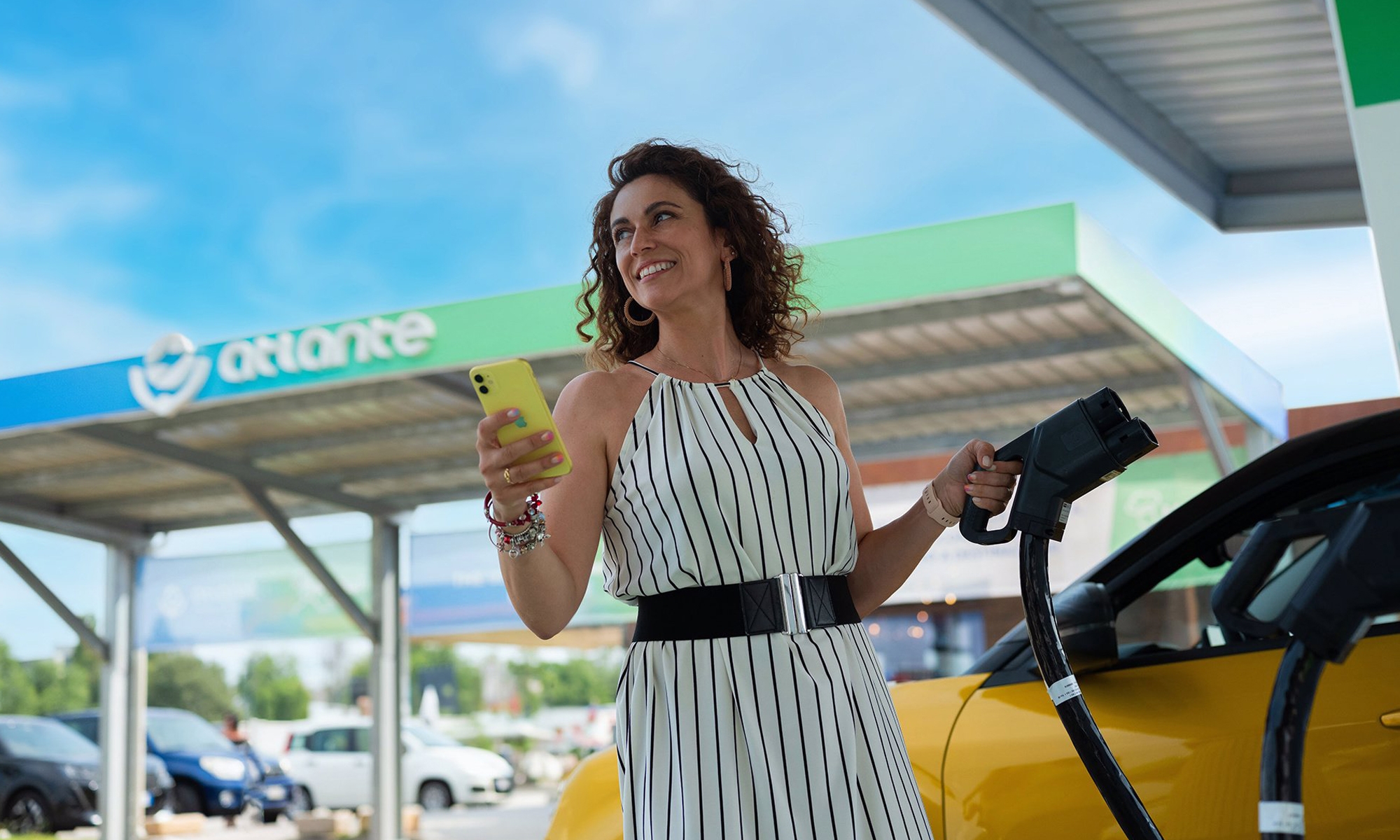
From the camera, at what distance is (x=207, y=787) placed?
17391 mm

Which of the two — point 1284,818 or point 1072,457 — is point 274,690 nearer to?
point 1072,457

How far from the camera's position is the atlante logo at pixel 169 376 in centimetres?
908

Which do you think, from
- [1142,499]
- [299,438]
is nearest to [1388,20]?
[1142,499]

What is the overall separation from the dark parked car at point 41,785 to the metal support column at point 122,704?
193 centimetres

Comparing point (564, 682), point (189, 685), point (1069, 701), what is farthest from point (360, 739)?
point (189, 685)

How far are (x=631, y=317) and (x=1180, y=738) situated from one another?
1.42m

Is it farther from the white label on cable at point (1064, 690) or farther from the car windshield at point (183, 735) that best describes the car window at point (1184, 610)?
the car windshield at point (183, 735)

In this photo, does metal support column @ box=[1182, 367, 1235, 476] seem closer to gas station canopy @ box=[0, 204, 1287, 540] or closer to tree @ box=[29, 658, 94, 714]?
gas station canopy @ box=[0, 204, 1287, 540]

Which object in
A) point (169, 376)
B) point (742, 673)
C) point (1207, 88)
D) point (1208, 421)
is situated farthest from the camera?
point (169, 376)

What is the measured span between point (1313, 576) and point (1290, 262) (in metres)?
109

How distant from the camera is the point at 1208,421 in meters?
8.85

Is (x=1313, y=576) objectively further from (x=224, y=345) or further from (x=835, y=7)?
(x=835, y=7)

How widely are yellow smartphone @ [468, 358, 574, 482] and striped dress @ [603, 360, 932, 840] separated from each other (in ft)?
1.08

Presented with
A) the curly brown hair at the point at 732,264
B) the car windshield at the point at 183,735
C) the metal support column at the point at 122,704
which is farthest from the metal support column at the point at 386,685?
the curly brown hair at the point at 732,264
